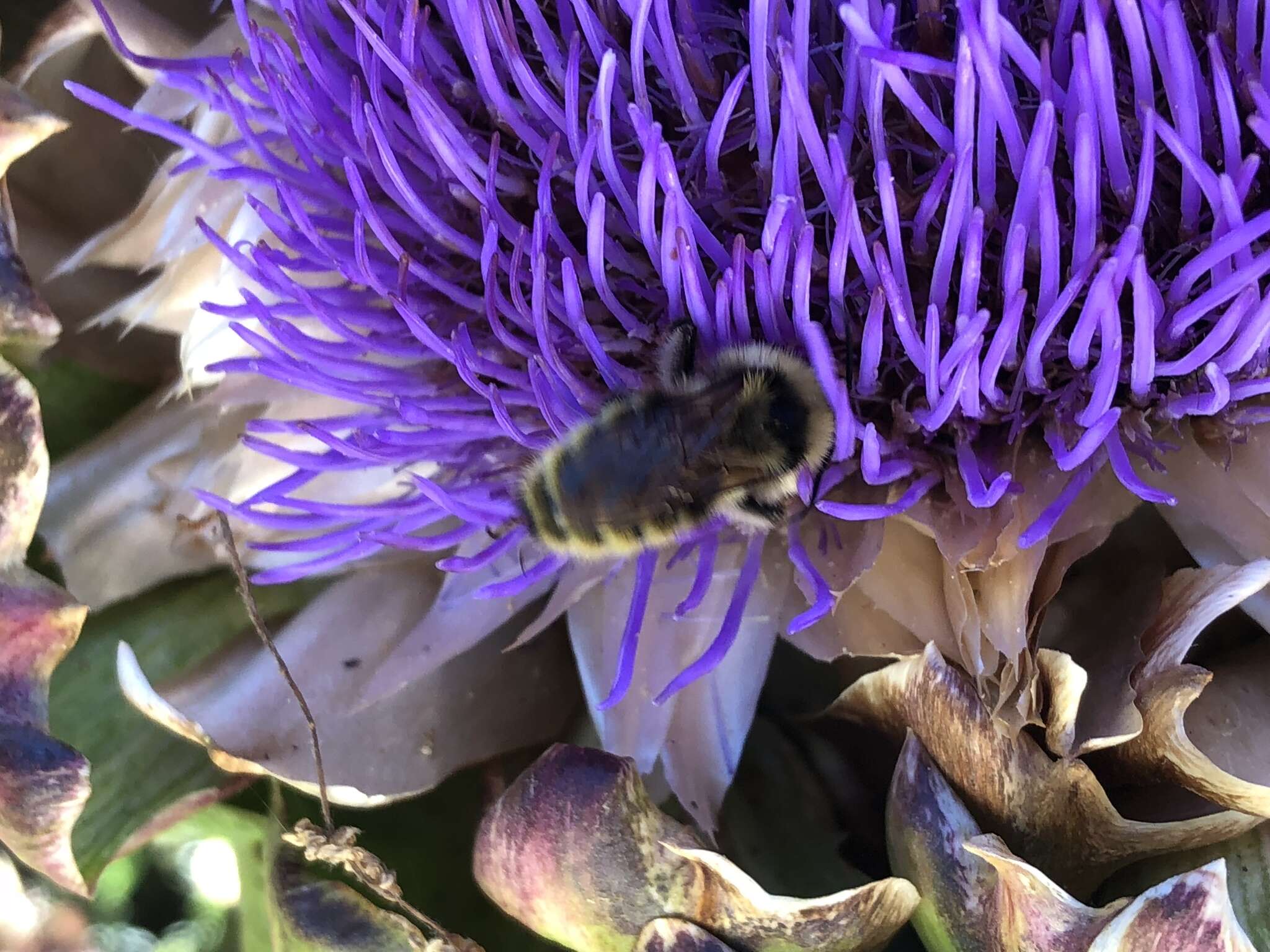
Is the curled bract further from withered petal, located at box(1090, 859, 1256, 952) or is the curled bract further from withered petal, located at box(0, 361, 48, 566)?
withered petal, located at box(1090, 859, 1256, 952)

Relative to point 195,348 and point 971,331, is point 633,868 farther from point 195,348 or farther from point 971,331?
point 195,348

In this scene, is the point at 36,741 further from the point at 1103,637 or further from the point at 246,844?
the point at 1103,637

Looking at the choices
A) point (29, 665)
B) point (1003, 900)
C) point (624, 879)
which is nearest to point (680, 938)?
point (624, 879)

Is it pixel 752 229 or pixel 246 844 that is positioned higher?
pixel 752 229

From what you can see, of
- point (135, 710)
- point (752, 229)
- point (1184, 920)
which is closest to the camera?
point (1184, 920)

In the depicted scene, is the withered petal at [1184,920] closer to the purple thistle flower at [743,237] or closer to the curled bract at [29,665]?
the purple thistle flower at [743,237]

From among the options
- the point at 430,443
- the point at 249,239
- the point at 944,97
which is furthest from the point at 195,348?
the point at 944,97
